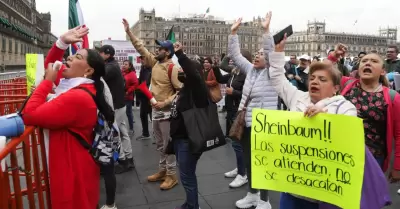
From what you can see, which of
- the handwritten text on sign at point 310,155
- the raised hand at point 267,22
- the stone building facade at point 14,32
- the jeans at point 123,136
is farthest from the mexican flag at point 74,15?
the stone building facade at point 14,32

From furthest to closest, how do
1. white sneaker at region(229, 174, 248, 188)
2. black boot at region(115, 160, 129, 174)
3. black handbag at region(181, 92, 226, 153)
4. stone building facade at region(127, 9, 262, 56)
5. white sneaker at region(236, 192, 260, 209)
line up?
stone building facade at region(127, 9, 262, 56) → black boot at region(115, 160, 129, 174) → white sneaker at region(229, 174, 248, 188) → white sneaker at region(236, 192, 260, 209) → black handbag at region(181, 92, 226, 153)

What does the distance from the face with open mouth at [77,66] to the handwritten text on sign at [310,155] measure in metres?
1.52

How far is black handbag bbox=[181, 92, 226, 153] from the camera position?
11.0 ft

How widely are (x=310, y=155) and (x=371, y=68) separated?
125 cm

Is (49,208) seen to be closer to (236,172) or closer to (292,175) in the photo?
(292,175)

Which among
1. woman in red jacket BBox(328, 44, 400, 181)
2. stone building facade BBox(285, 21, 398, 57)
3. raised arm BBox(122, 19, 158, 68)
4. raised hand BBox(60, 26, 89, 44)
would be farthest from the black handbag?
stone building facade BBox(285, 21, 398, 57)

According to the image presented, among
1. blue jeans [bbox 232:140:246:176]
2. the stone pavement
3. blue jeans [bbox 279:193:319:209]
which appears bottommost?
the stone pavement

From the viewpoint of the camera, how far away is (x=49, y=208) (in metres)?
2.78

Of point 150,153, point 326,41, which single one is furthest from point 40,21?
point 326,41

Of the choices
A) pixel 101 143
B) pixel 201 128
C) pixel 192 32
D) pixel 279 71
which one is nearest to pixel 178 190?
pixel 201 128

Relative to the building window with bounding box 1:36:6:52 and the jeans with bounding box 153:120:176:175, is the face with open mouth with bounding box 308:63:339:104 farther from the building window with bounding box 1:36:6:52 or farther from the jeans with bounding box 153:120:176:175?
→ the building window with bounding box 1:36:6:52

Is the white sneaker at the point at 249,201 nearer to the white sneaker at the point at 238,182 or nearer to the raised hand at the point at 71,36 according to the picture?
the white sneaker at the point at 238,182

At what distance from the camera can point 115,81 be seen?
18.0ft

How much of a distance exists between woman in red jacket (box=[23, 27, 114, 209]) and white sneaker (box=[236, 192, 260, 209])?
1760mm
